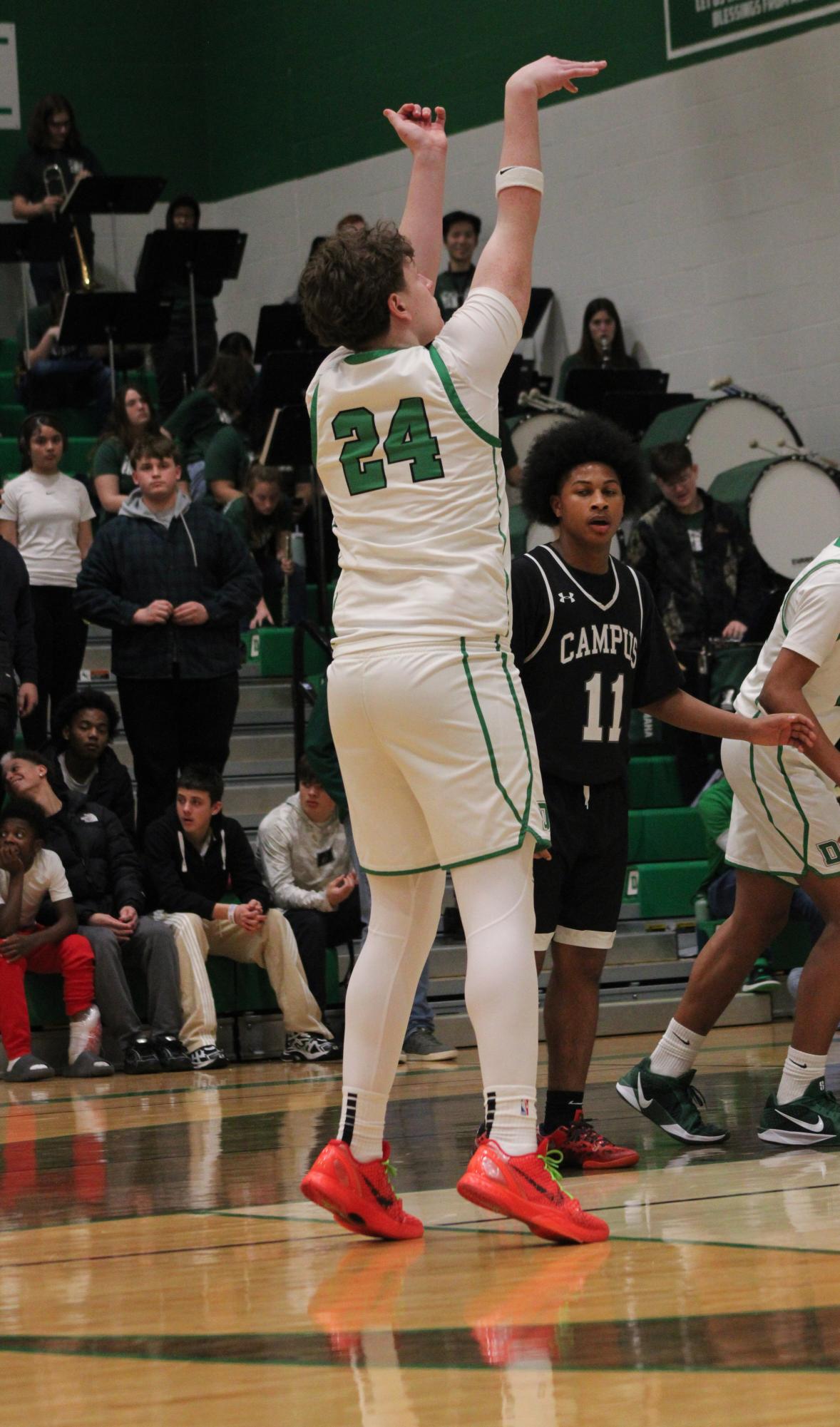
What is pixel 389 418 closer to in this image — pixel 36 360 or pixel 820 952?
pixel 820 952

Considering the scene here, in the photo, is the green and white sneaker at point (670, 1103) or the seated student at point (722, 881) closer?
the green and white sneaker at point (670, 1103)

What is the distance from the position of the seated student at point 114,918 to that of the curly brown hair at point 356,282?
14.6 ft

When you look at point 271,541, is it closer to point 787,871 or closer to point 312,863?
Answer: point 312,863

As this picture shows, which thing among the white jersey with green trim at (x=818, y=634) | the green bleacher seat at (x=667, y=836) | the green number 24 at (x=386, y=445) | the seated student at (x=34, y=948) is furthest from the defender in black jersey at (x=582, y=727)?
the green bleacher seat at (x=667, y=836)

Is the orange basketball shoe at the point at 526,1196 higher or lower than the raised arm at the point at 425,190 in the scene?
lower

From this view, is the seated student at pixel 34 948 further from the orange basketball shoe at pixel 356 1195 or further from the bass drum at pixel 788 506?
the bass drum at pixel 788 506

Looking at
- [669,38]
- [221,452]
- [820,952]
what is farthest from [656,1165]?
[669,38]

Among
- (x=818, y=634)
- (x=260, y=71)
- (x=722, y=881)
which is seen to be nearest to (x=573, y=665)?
(x=818, y=634)

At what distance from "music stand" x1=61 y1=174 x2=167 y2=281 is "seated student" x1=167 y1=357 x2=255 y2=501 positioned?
161cm

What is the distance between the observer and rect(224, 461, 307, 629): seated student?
10414 millimetres

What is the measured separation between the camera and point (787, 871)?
4.61 metres

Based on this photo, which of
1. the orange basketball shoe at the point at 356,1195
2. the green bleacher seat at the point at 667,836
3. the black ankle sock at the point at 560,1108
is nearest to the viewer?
the orange basketball shoe at the point at 356,1195

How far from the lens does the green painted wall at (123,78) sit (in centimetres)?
1537

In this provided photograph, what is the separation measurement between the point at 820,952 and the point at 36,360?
30.3 feet
